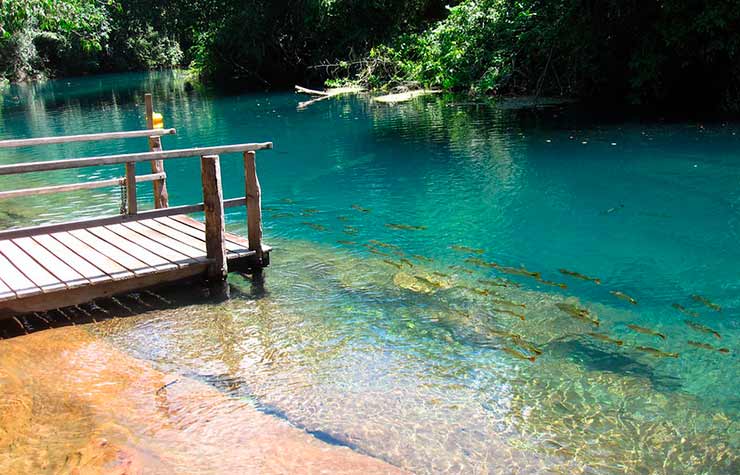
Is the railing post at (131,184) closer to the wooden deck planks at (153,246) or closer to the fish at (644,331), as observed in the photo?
the wooden deck planks at (153,246)

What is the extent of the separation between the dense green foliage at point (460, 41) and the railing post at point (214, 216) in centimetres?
1249

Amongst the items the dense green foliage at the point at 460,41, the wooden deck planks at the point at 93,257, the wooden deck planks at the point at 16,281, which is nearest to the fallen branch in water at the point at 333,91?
the dense green foliage at the point at 460,41

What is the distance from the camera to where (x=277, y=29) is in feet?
125

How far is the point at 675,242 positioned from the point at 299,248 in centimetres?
548

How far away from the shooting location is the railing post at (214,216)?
328 inches

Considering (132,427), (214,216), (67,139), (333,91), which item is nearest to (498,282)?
(214,216)

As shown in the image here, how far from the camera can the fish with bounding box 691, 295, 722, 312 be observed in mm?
8013

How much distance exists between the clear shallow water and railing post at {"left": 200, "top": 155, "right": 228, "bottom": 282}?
0.47 metres

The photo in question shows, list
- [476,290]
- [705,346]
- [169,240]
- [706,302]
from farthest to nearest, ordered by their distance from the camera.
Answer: [169,240], [476,290], [706,302], [705,346]

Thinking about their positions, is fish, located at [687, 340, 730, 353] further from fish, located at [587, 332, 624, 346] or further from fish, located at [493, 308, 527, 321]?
fish, located at [493, 308, 527, 321]

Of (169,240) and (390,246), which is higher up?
(169,240)

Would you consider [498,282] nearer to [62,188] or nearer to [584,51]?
[62,188]

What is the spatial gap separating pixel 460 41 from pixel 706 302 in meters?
22.2

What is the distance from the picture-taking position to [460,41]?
28.7 m
